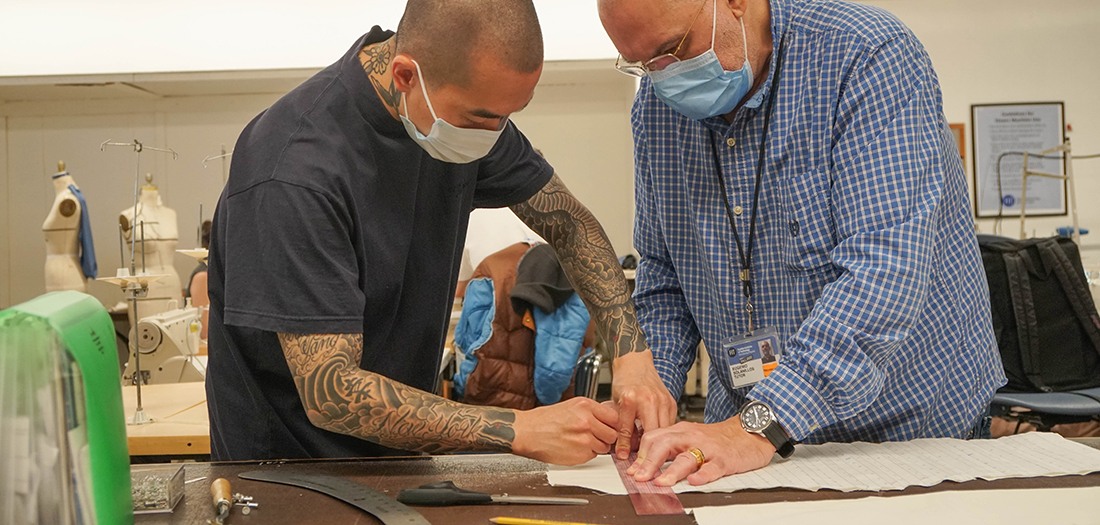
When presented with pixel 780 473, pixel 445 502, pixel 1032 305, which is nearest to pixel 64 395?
pixel 445 502

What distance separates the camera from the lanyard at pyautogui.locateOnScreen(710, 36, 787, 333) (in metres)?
1.34

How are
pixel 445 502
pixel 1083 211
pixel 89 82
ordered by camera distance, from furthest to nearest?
pixel 1083 211, pixel 89 82, pixel 445 502

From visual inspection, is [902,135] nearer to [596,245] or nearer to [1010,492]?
[1010,492]

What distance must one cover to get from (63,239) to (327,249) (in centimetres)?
499

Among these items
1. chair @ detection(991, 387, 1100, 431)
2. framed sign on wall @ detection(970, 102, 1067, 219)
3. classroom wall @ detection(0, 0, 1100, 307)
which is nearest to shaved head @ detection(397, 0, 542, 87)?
chair @ detection(991, 387, 1100, 431)

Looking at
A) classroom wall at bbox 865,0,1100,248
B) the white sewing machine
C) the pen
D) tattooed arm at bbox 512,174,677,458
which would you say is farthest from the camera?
classroom wall at bbox 865,0,1100,248

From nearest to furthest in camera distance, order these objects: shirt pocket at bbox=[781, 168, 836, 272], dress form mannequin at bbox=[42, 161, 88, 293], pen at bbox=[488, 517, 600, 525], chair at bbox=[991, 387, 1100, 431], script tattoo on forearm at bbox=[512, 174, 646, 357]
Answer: pen at bbox=[488, 517, 600, 525] → shirt pocket at bbox=[781, 168, 836, 272] → script tattoo on forearm at bbox=[512, 174, 646, 357] → chair at bbox=[991, 387, 1100, 431] → dress form mannequin at bbox=[42, 161, 88, 293]

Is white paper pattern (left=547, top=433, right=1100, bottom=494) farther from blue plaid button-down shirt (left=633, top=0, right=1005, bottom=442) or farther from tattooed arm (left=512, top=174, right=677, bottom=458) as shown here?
tattooed arm (left=512, top=174, right=677, bottom=458)

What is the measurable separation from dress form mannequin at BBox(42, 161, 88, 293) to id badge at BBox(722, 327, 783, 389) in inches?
196

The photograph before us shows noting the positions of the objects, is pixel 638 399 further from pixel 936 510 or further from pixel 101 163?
pixel 101 163

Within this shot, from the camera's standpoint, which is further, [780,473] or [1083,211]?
[1083,211]

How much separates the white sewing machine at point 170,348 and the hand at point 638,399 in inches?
74.0

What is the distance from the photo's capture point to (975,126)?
18.7 feet

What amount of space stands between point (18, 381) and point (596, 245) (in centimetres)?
111
